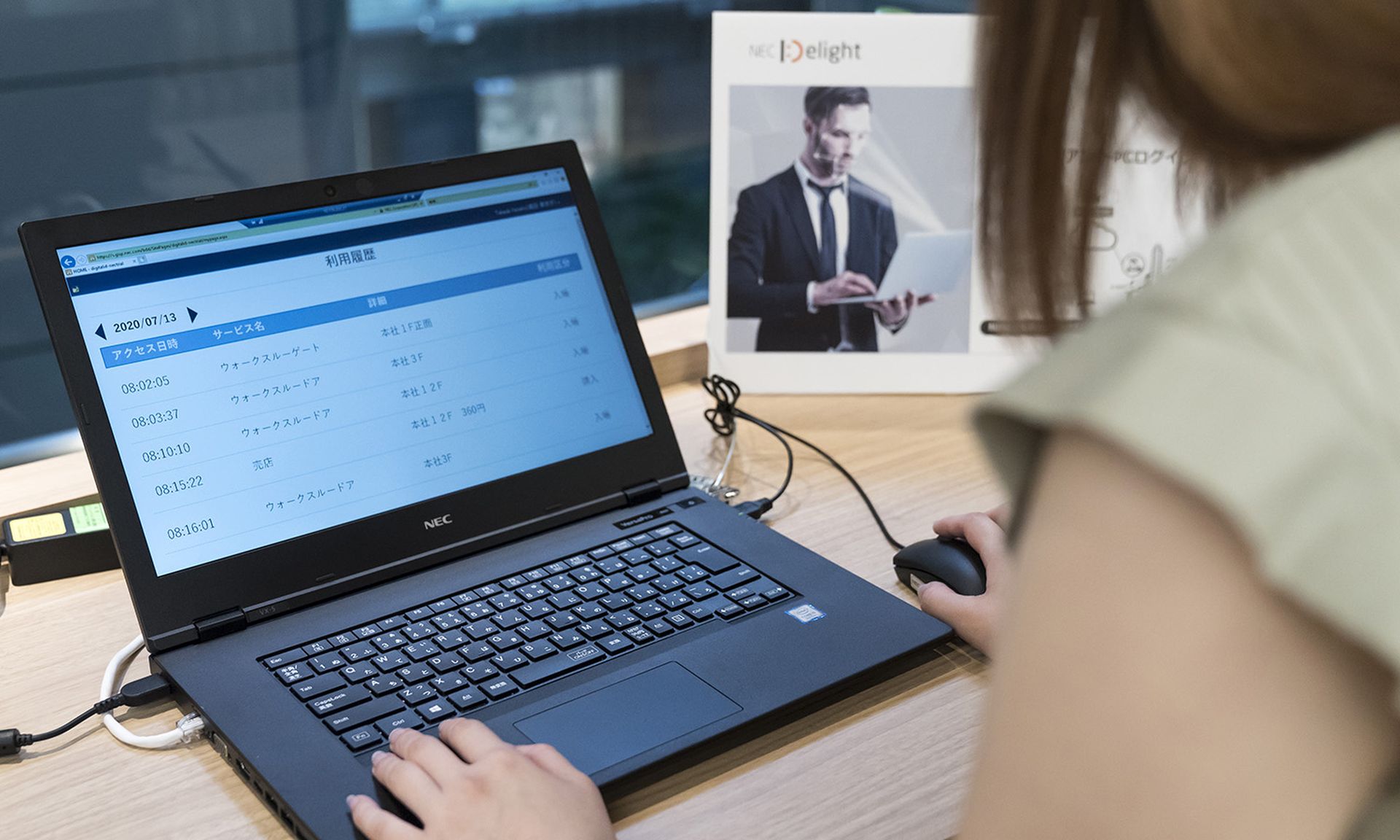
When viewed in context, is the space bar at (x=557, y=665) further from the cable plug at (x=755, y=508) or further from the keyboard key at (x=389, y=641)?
the cable plug at (x=755, y=508)

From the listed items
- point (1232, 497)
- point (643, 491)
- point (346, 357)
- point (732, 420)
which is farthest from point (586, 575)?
point (1232, 497)

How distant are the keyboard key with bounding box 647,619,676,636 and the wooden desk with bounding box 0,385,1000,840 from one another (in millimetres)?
107

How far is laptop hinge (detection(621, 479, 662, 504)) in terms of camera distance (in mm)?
1007

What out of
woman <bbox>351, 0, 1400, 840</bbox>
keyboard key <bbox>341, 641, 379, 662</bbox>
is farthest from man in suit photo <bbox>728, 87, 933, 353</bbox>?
woman <bbox>351, 0, 1400, 840</bbox>

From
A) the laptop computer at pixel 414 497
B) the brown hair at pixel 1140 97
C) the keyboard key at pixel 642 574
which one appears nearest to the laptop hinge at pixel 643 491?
the laptop computer at pixel 414 497

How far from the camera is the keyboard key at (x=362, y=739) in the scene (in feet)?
2.38

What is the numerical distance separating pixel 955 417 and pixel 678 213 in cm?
166

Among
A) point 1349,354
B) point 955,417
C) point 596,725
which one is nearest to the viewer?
point 1349,354

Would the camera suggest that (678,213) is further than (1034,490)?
Yes

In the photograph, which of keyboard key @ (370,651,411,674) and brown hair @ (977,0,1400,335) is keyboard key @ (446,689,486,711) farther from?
brown hair @ (977,0,1400,335)

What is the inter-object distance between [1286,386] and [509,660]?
57 centimetres

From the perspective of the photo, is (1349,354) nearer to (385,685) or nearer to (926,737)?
(926,737)

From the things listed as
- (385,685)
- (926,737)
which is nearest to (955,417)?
Answer: (926,737)

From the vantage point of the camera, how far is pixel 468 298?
965mm
